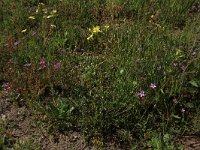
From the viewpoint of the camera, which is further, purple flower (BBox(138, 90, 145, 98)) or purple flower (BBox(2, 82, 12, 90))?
purple flower (BBox(2, 82, 12, 90))

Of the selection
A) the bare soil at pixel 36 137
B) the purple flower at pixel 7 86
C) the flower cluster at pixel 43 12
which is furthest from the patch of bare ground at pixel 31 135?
the flower cluster at pixel 43 12

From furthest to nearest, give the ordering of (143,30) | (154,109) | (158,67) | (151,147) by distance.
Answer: (143,30), (158,67), (154,109), (151,147)

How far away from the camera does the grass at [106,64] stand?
4.89m

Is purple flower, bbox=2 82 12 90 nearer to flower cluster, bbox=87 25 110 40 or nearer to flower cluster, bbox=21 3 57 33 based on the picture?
flower cluster, bbox=21 3 57 33

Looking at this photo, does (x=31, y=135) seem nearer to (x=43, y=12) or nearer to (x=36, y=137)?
(x=36, y=137)

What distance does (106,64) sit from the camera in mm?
5672

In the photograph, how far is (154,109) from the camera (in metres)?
5.05

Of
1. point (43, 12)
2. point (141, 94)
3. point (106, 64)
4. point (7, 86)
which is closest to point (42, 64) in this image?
point (7, 86)

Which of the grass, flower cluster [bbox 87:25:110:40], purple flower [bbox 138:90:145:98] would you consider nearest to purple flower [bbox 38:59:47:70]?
the grass

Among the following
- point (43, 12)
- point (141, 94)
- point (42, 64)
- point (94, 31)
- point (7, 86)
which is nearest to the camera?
point (141, 94)

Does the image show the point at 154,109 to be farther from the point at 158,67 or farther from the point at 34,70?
the point at 34,70

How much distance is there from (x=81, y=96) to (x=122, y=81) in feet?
1.84

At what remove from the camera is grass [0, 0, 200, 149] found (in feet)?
16.0

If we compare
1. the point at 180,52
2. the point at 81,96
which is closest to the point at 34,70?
the point at 81,96
